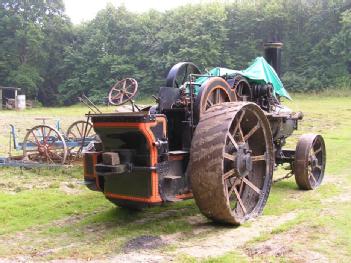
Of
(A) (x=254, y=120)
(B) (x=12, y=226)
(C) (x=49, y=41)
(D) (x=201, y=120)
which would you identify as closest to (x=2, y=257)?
(B) (x=12, y=226)

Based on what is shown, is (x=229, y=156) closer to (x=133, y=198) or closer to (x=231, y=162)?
(x=231, y=162)

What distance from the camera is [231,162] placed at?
5.38m

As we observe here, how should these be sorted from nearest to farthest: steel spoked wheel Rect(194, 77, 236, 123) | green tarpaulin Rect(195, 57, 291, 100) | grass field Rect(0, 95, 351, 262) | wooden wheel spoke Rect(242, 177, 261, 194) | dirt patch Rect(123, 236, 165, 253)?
1. grass field Rect(0, 95, 351, 262)
2. dirt patch Rect(123, 236, 165, 253)
3. steel spoked wheel Rect(194, 77, 236, 123)
4. wooden wheel spoke Rect(242, 177, 261, 194)
5. green tarpaulin Rect(195, 57, 291, 100)

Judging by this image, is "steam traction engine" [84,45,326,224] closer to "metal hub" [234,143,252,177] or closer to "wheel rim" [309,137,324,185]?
"metal hub" [234,143,252,177]

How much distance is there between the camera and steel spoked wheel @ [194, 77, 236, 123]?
18.0ft

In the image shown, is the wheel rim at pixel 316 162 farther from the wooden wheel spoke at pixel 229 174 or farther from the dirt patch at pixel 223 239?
the wooden wheel spoke at pixel 229 174

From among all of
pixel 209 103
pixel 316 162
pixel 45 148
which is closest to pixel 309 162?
pixel 316 162

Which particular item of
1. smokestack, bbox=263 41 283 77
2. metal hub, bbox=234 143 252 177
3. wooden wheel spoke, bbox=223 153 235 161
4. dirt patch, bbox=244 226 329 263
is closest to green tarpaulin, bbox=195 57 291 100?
smokestack, bbox=263 41 283 77

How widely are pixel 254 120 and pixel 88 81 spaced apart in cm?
3434

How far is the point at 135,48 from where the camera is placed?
39.9 m

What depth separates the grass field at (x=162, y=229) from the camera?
4414 mm

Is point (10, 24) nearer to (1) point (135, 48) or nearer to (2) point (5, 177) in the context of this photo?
(1) point (135, 48)

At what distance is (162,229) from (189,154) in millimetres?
898

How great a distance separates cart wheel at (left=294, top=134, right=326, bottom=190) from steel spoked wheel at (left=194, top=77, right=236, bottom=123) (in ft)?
6.96
